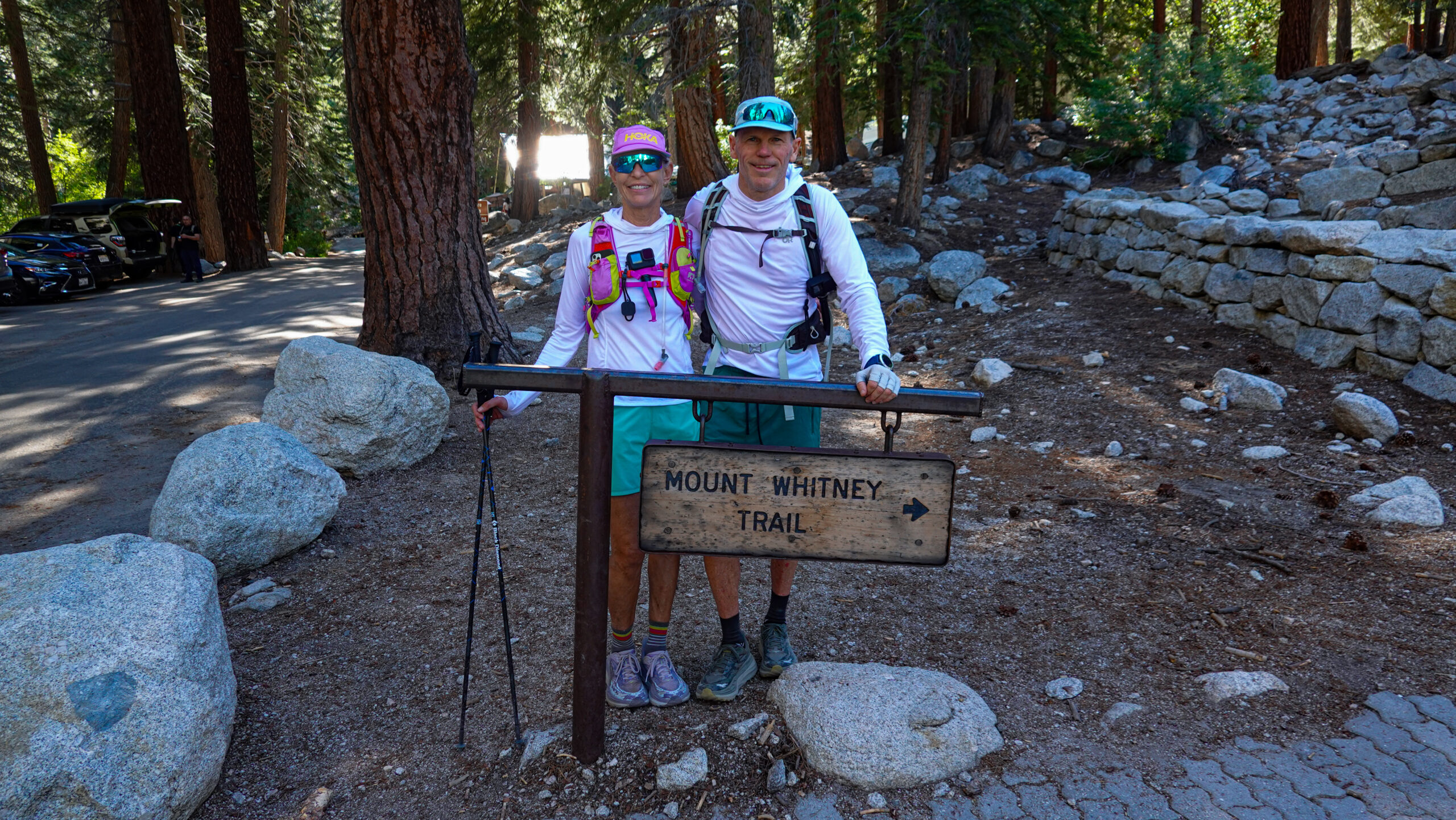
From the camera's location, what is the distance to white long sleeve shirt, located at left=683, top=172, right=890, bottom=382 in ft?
9.96

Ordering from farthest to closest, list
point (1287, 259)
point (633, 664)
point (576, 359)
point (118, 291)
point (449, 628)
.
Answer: point (118, 291), point (576, 359), point (1287, 259), point (449, 628), point (633, 664)

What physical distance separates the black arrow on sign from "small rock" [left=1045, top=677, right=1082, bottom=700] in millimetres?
1305

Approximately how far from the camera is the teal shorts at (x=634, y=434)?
3.01 m

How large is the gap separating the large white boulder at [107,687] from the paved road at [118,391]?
2484 mm

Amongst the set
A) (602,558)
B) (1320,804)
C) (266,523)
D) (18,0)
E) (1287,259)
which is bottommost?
(1320,804)

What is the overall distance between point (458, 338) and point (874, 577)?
4450 millimetres

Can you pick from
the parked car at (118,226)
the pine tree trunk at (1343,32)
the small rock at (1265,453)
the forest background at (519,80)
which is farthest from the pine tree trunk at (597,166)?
the small rock at (1265,453)

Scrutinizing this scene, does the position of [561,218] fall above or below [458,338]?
above

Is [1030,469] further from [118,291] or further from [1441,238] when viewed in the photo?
[118,291]

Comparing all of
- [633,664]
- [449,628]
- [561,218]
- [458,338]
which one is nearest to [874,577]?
[633,664]

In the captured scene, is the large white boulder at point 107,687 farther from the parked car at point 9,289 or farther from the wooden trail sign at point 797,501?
the parked car at point 9,289

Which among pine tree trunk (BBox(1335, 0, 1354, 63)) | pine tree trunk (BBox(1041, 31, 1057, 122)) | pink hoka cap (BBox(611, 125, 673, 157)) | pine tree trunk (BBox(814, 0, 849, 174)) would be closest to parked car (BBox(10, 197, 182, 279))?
pine tree trunk (BBox(814, 0, 849, 174))

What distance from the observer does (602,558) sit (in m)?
2.77

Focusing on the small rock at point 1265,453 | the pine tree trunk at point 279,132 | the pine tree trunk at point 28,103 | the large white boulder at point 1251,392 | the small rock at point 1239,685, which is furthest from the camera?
the pine tree trunk at point 279,132
